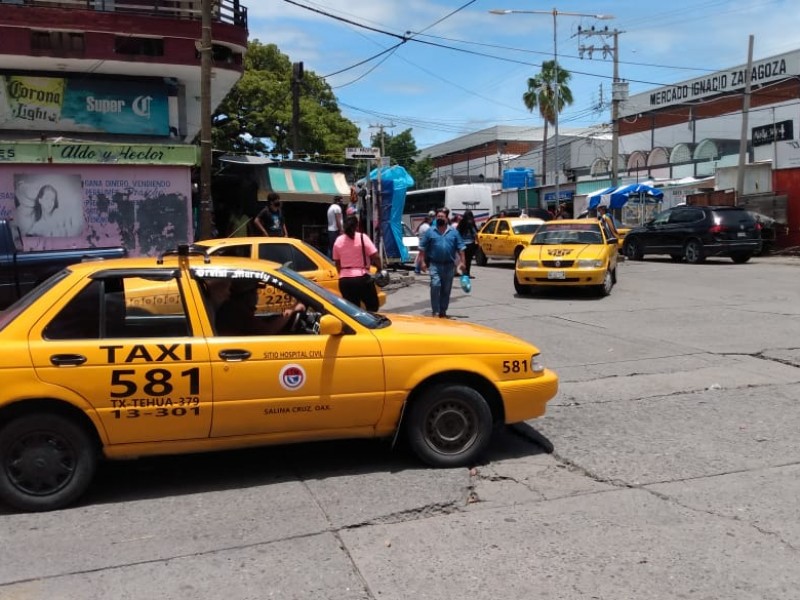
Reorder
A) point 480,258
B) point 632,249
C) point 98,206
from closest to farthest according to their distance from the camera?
point 98,206, point 480,258, point 632,249

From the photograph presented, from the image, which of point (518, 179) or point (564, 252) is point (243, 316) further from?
point (518, 179)

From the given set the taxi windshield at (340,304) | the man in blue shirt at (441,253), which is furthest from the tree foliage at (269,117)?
the taxi windshield at (340,304)

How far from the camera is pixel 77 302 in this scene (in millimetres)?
4422

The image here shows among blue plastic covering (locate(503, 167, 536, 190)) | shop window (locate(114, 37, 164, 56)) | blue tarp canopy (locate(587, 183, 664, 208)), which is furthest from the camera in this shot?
blue plastic covering (locate(503, 167, 536, 190))

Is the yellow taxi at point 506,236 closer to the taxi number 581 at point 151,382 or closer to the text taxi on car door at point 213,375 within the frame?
the text taxi on car door at point 213,375

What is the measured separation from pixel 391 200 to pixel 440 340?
14.6 metres

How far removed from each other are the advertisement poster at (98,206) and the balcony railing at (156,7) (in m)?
5.10

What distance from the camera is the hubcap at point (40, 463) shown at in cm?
424

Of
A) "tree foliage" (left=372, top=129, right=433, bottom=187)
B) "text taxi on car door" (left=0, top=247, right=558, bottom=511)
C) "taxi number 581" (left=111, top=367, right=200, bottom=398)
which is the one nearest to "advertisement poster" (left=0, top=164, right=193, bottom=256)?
"text taxi on car door" (left=0, top=247, right=558, bottom=511)

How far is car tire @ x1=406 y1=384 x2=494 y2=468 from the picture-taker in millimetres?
4801

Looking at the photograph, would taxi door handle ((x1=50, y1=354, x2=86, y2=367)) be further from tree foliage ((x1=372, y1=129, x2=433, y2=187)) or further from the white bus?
tree foliage ((x1=372, y1=129, x2=433, y2=187))

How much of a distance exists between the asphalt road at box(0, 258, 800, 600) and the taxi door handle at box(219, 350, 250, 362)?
0.88 meters

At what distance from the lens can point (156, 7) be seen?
18672mm

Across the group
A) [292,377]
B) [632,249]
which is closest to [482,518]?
[292,377]
